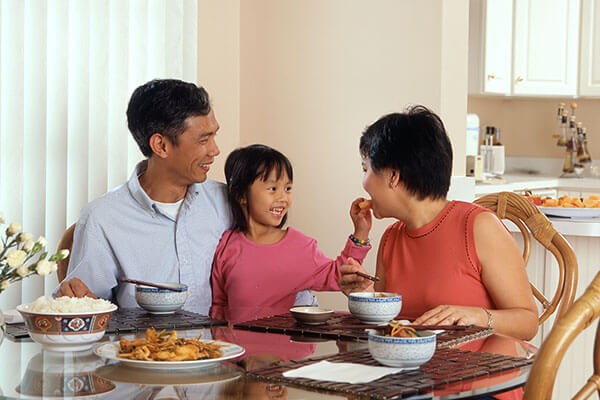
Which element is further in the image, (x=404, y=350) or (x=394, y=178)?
(x=394, y=178)

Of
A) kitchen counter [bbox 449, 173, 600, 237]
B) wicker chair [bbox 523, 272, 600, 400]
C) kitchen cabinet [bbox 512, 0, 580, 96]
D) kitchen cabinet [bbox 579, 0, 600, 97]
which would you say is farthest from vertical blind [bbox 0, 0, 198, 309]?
kitchen cabinet [bbox 579, 0, 600, 97]

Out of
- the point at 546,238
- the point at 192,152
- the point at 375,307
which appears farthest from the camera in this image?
the point at 192,152

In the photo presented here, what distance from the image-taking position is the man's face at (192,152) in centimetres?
228

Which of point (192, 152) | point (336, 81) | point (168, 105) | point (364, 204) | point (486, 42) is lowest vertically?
point (364, 204)

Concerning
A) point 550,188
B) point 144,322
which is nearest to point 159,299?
point 144,322

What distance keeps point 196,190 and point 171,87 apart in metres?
0.30

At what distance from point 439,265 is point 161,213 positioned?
2.55 feet

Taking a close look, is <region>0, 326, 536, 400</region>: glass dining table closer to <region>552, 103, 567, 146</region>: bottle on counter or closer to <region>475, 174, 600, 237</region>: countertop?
<region>475, 174, 600, 237</region>: countertop

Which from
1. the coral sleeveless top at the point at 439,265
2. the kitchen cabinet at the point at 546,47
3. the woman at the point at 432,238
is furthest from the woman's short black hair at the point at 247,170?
the kitchen cabinet at the point at 546,47

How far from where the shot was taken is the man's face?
228 cm

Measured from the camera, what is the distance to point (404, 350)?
49.4 inches

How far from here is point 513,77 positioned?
16.6ft

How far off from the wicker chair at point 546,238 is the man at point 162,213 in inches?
23.7

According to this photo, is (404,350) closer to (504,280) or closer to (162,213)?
(504,280)
